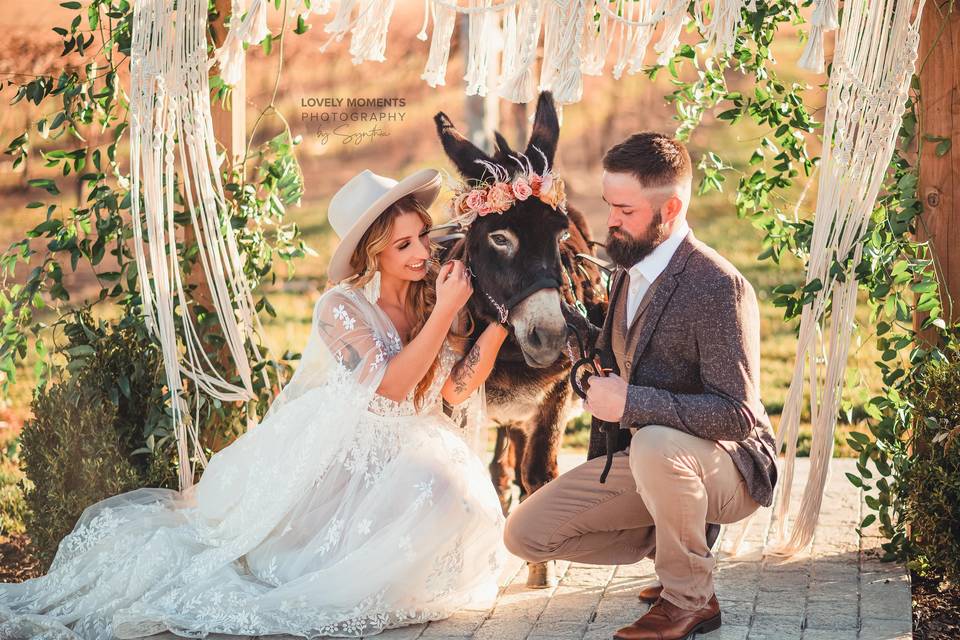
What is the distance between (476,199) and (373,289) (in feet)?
1.55

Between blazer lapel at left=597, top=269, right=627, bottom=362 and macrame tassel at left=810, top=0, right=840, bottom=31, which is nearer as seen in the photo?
macrame tassel at left=810, top=0, right=840, bottom=31

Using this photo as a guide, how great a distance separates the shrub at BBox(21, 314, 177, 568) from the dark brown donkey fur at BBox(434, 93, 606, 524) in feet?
4.37

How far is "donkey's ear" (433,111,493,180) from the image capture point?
3311mm

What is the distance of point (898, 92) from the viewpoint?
3.15 metres

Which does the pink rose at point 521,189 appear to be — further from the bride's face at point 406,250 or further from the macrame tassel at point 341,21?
the macrame tassel at point 341,21

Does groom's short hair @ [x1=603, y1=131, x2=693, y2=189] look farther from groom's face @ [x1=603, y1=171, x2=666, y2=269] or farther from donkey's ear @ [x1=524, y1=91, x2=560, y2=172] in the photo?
donkey's ear @ [x1=524, y1=91, x2=560, y2=172]

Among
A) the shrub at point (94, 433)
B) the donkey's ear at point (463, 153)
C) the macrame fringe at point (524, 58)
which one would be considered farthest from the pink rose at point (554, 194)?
the shrub at point (94, 433)

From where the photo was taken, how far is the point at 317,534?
10.5 feet

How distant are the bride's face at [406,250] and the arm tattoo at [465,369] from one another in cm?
31


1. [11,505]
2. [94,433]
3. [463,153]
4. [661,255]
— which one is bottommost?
[11,505]

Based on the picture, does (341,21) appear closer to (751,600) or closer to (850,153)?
(850,153)

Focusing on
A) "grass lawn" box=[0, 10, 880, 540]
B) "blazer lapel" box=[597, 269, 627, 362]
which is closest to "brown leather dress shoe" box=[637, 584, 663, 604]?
"blazer lapel" box=[597, 269, 627, 362]

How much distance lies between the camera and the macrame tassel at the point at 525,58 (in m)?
2.88

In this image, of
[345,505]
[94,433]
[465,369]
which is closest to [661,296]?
[465,369]
